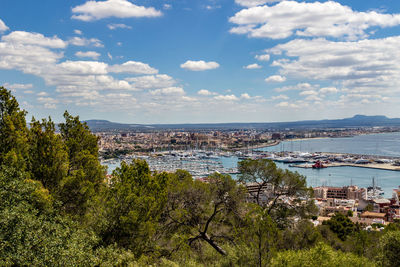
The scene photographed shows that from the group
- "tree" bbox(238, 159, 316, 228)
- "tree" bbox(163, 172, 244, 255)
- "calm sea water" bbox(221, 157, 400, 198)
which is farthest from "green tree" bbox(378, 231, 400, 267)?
"calm sea water" bbox(221, 157, 400, 198)

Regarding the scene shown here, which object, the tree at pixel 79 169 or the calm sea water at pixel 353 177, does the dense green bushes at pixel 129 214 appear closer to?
the tree at pixel 79 169

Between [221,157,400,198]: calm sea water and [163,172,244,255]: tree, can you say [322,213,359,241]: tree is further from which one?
[221,157,400,198]: calm sea water

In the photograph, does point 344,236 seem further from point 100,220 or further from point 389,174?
point 389,174

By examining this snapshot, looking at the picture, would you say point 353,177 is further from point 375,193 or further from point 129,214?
point 129,214

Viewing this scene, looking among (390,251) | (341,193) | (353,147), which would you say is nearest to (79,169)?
(390,251)

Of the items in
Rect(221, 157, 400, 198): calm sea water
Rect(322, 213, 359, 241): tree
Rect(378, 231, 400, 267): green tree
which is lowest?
Rect(221, 157, 400, 198): calm sea water
